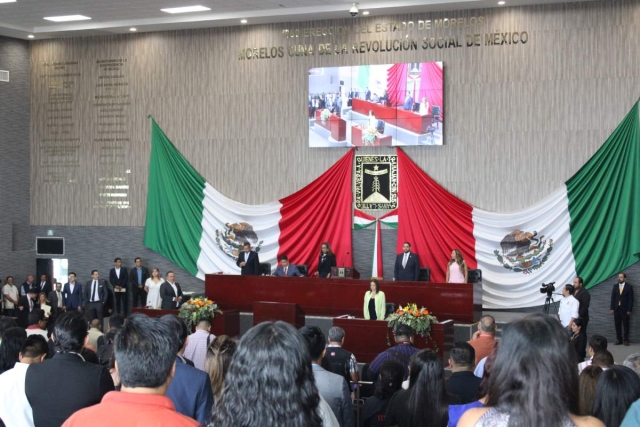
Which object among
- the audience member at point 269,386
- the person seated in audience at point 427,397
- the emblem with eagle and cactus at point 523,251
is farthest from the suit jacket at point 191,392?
the emblem with eagle and cactus at point 523,251

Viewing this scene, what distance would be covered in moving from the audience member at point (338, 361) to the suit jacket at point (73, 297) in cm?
992

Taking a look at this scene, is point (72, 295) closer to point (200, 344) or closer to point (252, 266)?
point (252, 266)

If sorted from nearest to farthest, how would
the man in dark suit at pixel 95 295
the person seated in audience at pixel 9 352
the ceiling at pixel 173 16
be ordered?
the person seated in audience at pixel 9 352 < the ceiling at pixel 173 16 < the man in dark suit at pixel 95 295

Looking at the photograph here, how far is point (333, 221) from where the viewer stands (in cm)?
1508

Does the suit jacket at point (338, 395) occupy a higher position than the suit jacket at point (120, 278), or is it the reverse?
the suit jacket at point (338, 395)

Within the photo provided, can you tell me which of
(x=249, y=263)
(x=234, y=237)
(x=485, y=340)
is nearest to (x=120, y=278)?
(x=234, y=237)

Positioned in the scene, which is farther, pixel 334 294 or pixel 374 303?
pixel 334 294

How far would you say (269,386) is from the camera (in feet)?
6.83

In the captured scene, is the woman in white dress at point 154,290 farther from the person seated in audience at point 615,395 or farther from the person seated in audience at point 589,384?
the person seated in audience at point 615,395

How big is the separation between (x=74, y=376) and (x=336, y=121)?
39.7 feet

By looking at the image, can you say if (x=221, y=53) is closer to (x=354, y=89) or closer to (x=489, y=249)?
(x=354, y=89)

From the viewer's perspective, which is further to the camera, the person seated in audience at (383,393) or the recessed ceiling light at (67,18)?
the recessed ceiling light at (67,18)

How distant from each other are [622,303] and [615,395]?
380 inches

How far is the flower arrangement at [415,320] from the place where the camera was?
424 inches
